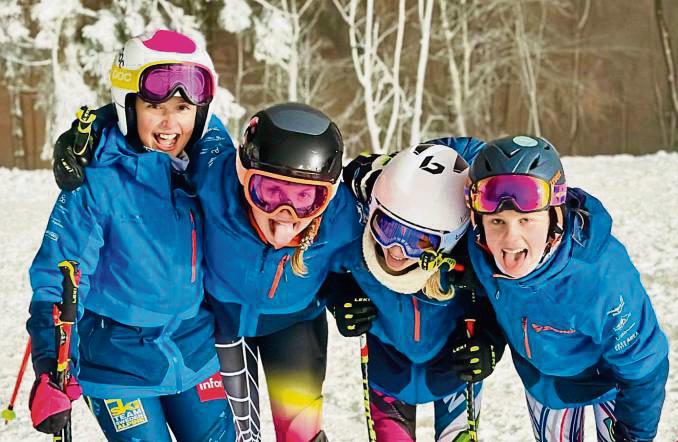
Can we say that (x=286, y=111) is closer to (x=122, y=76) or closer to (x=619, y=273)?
(x=122, y=76)

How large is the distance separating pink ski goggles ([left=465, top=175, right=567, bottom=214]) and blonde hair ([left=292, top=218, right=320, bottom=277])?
2.12 ft

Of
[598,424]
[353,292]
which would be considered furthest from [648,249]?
[353,292]

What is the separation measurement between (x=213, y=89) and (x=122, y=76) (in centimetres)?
36

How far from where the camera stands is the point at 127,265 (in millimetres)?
2893

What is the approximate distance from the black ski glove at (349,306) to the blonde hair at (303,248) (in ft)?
0.76

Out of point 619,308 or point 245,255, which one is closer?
point 619,308

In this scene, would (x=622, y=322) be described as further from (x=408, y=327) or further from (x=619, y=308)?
(x=408, y=327)

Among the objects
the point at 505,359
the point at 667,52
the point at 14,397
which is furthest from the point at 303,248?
the point at 667,52

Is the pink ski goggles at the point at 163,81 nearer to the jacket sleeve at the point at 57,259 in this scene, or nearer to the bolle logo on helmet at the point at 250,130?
the bolle logo on helmet at the point at 250,130

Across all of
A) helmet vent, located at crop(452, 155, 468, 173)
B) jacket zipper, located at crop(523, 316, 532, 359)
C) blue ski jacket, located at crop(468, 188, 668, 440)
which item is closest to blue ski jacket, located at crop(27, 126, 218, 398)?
helmet vent, located at crop(452, 155, 468, 173)

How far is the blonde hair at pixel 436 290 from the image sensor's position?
3125 mm

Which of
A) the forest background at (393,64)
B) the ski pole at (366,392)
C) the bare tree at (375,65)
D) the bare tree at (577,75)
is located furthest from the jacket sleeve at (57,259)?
the bare tree at (577,75)

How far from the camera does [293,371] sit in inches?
136

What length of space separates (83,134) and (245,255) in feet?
2.51
